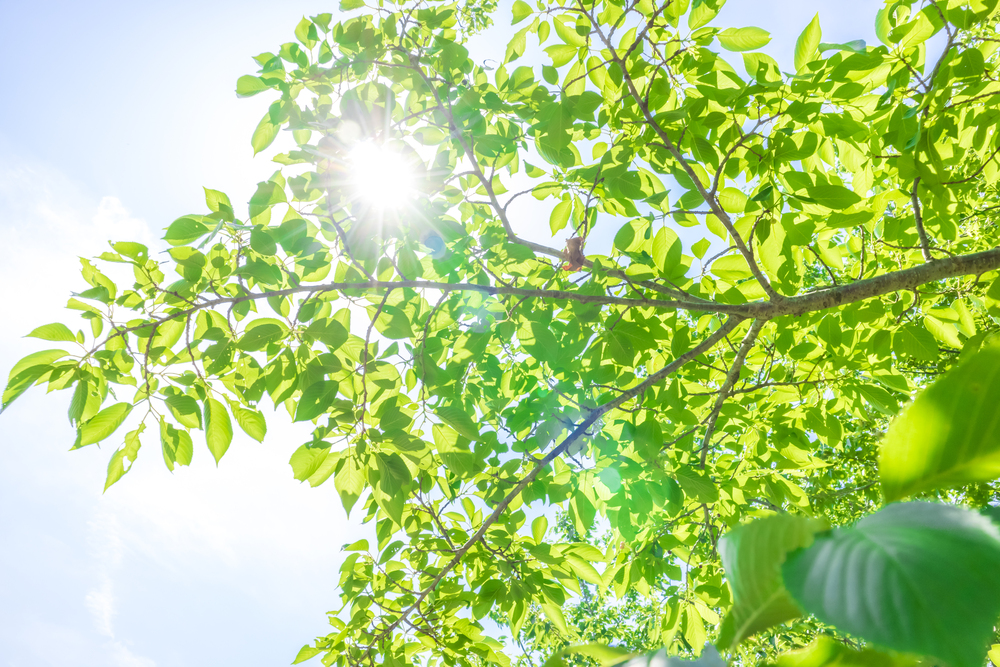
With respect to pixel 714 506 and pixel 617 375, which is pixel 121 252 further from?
pixel 714 506

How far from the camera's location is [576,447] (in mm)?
Answer: 2318

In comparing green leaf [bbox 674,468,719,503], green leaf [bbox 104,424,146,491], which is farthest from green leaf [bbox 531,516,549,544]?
green leaf [bbox 104,424,146,491]

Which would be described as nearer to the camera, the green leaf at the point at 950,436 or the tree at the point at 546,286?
the green leaf at the point at 950,436

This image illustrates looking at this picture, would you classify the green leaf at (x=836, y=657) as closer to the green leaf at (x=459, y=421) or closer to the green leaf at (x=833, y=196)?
the green leaf at (x=459, y=421)

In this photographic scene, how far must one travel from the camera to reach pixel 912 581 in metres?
0.25

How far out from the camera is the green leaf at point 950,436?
0.87ft

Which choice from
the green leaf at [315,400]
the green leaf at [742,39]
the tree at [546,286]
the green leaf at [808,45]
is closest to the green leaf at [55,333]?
the tree at [546,286]

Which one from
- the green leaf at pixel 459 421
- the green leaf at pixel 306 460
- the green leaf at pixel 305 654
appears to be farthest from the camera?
the green leaf at pixel 305 654

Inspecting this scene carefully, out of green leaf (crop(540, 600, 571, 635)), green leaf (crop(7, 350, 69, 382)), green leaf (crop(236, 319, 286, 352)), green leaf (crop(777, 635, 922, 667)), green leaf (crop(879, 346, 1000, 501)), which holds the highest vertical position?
green leaf (crop(7, 350, 69, 382))

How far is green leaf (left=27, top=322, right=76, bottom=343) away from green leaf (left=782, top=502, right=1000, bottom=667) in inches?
86.9

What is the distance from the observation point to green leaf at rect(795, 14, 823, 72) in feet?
6.32

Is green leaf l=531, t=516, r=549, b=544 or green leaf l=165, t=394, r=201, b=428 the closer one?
green leaf l=165, t=394, r=201, b=428

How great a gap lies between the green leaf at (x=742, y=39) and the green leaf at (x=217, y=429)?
2.42 meters

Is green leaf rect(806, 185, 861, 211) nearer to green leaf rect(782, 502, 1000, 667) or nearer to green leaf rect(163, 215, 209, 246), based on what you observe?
green leaf rect(782, 502, 1000, 667)
